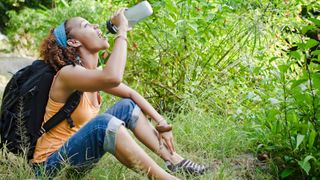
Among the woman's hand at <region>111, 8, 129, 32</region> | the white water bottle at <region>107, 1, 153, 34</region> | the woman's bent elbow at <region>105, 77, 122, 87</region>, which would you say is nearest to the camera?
the woman's bent elbow at <region>105, 77, 122, 87</region>

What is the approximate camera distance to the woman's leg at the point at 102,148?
245 centimetres

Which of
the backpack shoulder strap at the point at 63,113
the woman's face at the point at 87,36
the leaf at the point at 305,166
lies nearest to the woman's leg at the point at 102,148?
the backpack shoulder strap at the point at 63,113

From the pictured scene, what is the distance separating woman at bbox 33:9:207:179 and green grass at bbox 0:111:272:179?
3.8 inches

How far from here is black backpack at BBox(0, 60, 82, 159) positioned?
253cm

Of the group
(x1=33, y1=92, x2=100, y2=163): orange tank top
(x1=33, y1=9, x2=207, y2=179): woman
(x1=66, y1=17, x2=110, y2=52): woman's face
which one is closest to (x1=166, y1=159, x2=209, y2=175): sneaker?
(x1=33, y1=9, x2=207, y2=179): woman

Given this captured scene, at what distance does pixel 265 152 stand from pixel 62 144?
1287 millimetres

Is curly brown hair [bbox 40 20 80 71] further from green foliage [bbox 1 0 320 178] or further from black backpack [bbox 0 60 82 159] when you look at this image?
green foliage [bbox 1 0 320 178]

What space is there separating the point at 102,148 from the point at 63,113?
286 millimetres

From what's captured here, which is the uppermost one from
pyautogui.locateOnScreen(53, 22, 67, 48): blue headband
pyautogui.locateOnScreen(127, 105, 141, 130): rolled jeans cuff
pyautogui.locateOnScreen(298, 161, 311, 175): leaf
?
pyautogui.locateOnScreen(53, 22, 67, 48): blue headband

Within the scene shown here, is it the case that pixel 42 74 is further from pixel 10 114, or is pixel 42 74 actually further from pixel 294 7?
pixel 294 7

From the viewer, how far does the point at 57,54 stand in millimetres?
2615

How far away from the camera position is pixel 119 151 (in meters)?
2.47

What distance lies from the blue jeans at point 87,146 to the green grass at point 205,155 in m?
0.07

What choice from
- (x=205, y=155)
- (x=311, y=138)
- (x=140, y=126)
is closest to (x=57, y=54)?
(x=140, y=126)
